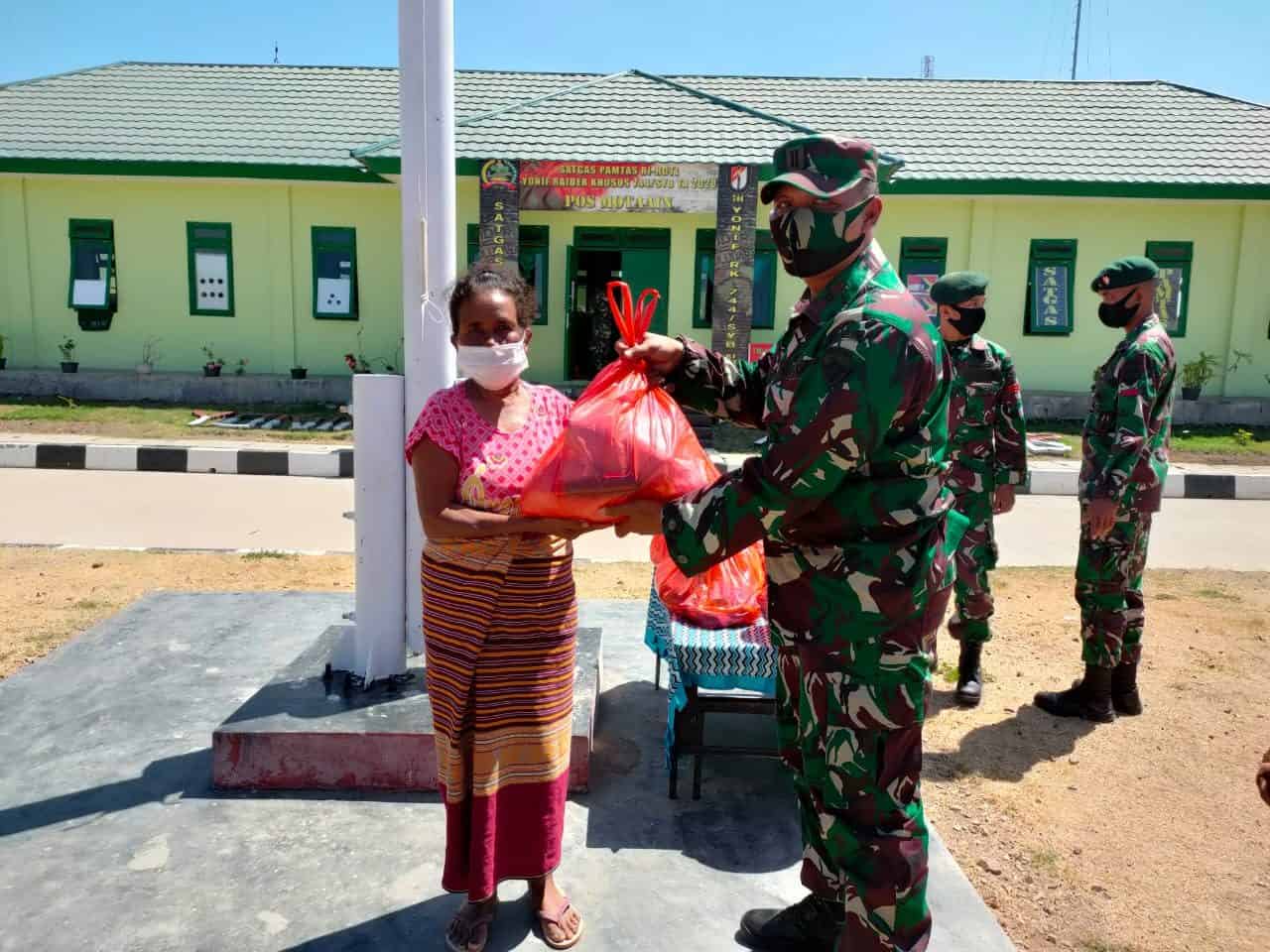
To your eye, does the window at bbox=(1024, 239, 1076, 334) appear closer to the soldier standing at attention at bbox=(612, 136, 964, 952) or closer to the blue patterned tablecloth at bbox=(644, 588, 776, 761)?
the blue patterned tablecloth at bbox=(644, 588, 776, 761)

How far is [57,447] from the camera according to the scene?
9977 millimetres

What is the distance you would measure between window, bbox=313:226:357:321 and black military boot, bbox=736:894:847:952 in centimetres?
1337

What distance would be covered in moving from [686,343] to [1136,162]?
557 inches

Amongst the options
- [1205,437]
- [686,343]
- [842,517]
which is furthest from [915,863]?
[1205,437]

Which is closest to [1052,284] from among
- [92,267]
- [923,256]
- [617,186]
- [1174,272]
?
[1174,272]

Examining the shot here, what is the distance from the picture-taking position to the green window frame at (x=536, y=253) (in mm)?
13883

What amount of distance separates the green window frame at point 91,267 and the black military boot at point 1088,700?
14.7 metres

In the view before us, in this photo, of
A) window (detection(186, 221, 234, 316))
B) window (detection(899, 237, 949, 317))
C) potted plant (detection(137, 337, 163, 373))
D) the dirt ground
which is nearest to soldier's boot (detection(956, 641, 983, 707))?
the dirt ground

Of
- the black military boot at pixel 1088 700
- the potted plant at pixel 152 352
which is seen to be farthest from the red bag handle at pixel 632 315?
the potted plant at pixel 152 352

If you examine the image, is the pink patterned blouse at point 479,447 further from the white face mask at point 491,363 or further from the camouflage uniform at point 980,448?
the camouflage uniform at point 980,448

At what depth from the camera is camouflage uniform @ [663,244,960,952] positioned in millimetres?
1915

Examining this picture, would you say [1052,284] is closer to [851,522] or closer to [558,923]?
[851,522]

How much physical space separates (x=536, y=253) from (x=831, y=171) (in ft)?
40.8

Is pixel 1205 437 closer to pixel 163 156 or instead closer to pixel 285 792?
pixel 285 792
